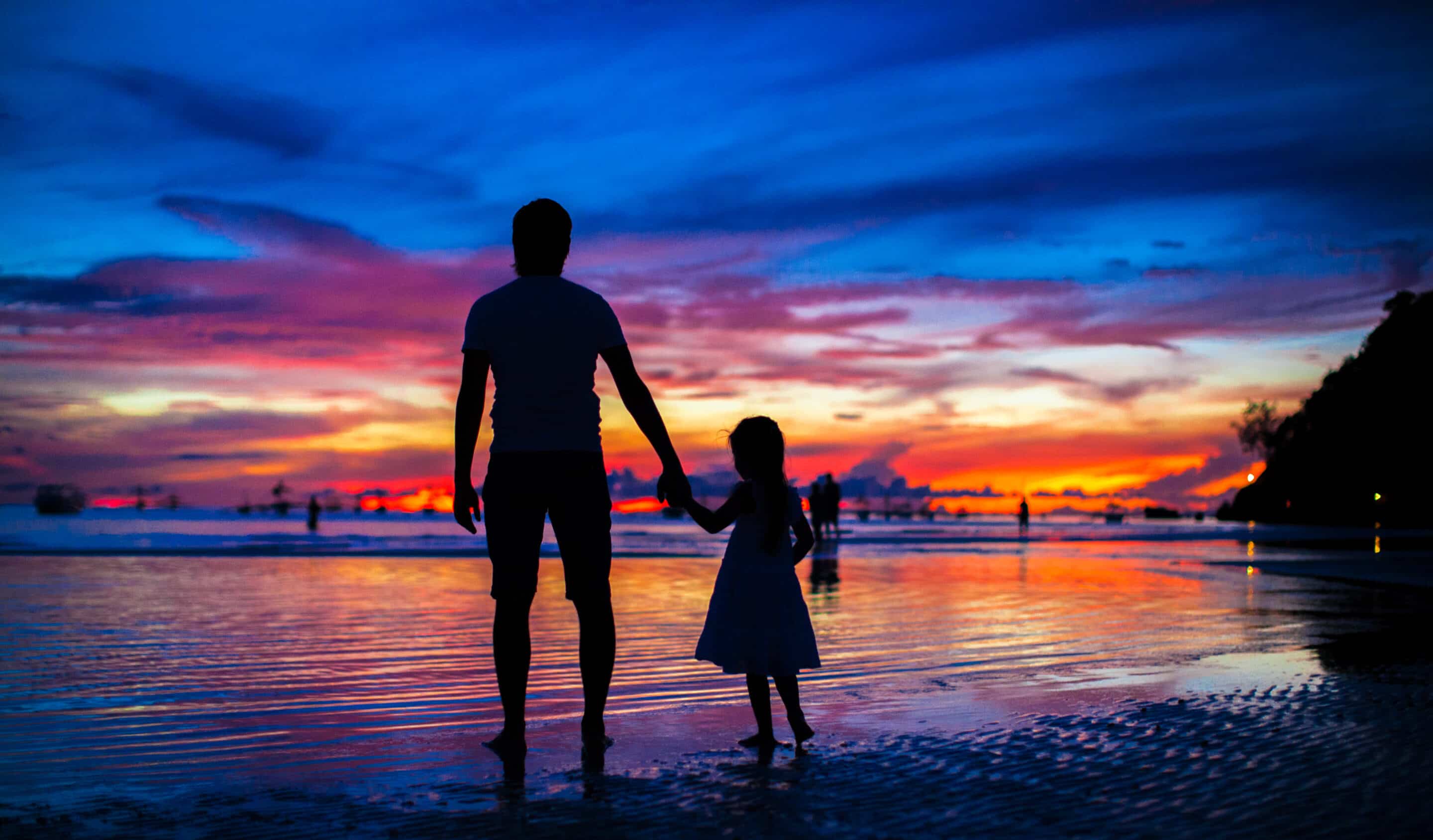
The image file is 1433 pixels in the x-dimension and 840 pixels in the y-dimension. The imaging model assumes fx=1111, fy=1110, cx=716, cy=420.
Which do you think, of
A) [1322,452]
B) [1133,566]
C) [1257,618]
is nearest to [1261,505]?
[1322,452]

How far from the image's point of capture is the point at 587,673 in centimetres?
481

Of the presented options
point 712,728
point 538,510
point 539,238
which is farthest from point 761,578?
point 539,238

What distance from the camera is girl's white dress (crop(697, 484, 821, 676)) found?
5.11 meters

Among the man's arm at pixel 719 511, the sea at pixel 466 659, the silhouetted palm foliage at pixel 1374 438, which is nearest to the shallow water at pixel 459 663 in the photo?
the sea at pixel 466 659

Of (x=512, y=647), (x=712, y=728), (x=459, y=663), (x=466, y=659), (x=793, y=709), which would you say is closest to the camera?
(x=512, y=647)

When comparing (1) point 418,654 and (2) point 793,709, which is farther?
(1) point 418,654

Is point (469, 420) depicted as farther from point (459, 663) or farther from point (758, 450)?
point (459, 663)

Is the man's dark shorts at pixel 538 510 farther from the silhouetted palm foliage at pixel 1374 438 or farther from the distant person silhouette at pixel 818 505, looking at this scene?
the silhouetted palm foliage at pixel 1374 438

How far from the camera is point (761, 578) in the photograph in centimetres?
524

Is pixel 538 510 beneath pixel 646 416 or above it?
beneath

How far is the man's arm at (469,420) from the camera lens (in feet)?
14.9

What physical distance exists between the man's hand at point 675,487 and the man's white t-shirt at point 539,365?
328 mm

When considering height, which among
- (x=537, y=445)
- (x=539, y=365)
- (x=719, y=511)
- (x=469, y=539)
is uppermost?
(x=539, y=365)

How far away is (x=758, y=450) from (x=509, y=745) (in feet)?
5.79
